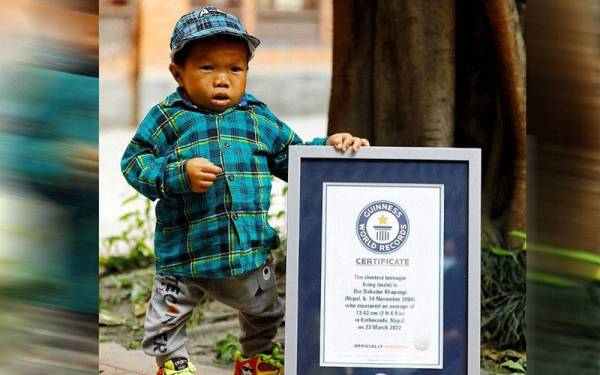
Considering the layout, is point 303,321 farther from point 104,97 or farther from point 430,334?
point 104,97

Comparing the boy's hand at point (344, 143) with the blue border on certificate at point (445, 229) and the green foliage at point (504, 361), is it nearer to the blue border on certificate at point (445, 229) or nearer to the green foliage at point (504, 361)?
the blue border on certificate at point (445, 229)

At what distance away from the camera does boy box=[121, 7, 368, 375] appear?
3797mm

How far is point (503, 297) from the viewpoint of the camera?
5.61 meters

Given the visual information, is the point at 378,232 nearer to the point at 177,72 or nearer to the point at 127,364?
the point at 177,72

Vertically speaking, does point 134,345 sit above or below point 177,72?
below

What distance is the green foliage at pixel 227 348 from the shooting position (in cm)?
530

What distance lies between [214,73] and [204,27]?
0.16m

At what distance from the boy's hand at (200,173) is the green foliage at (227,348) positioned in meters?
1.79

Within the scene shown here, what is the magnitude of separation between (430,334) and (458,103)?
2515 mm

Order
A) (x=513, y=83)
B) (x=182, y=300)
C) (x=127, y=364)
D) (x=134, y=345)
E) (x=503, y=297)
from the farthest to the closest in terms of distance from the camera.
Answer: (x=513, y=83), (x=503, y=297), (x=134, y=345), (x=127, y=364), (x=182, y=300)

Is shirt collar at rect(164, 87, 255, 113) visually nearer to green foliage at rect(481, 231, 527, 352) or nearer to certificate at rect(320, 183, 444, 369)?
certificate at rect(320, 183, 444, 369)

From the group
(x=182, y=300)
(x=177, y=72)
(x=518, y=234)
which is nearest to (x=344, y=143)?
(x=177, y=72)

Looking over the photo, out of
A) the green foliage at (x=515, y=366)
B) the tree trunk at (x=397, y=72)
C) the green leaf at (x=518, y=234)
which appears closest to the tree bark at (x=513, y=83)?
the green leaf at (x=518, y=234)

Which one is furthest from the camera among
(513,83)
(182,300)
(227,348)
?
(513,83)
